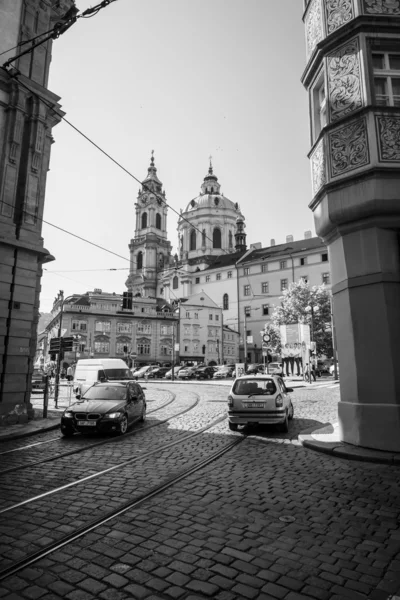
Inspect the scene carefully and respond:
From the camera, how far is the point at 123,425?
10.9 m

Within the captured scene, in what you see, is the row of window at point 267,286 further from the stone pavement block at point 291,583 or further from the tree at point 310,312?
the stone pavement block at point 291,583

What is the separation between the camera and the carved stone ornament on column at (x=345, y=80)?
9.09 m

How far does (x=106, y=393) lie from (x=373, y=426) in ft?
24.6

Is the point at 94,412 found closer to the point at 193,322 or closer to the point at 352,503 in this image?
the point at 352,503

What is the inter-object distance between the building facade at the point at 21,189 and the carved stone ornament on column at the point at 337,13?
879 centimetres

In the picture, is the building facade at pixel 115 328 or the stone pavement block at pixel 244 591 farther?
the building facade at pixel 115 328

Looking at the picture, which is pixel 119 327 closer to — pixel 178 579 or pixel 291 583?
pixel 178 579

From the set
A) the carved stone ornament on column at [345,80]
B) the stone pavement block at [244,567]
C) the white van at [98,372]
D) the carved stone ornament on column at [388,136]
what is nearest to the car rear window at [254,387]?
the carved stone ornament on column at [388,136]

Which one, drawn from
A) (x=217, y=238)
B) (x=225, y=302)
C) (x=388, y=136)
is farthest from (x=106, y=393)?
(x=217, y=238)

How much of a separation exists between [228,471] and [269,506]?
1788 millimetres

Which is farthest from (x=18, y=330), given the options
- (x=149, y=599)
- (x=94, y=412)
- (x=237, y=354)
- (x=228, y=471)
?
(x=237, y=354)

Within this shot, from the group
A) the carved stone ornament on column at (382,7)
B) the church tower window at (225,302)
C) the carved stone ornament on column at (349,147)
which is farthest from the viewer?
the church tower window at (225,302)

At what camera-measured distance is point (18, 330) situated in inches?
516

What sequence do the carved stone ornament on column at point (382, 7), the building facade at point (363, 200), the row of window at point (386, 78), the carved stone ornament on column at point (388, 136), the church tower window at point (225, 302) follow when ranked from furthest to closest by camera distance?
the church tower window at point (225, 302) → the carved stone ornament on column at point (382, 7) → the row of window at point (386, 78) → the carved stone ornament on column at point (388, 136) → the building facade at point (363, 200)
